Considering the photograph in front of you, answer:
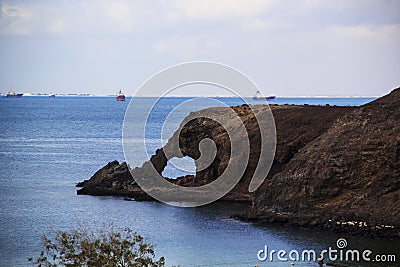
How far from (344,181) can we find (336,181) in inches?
19.0

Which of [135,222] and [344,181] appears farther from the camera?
[344,181]

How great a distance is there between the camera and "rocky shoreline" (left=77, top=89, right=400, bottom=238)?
4491 cm

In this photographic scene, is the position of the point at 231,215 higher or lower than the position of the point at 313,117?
lower

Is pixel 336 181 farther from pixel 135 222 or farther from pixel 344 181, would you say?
pixel 135 222

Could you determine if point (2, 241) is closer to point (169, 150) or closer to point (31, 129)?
point (169, 150)

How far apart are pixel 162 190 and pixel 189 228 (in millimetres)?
12289

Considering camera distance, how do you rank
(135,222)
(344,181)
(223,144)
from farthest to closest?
(223,144) → (344,181) → (135,222)

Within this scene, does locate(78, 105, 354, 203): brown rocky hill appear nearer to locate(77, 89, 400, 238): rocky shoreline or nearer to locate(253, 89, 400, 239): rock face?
locate(77, 89, 400, 238): rocky shoreline

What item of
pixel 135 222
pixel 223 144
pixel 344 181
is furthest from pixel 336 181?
pixel 223 144

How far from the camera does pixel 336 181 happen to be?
48688 millimetres

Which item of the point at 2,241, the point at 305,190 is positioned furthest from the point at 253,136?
the point at 2,241

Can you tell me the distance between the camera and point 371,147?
163ft

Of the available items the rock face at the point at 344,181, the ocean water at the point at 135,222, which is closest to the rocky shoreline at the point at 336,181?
the rock face at the point at 344,181

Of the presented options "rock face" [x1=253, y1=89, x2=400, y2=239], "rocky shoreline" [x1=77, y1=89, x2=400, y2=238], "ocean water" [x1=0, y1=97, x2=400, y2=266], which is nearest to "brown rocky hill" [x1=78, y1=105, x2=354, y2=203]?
"rocky shoreline" [x1=77, y1=89, x2=400, y2=238]
